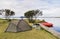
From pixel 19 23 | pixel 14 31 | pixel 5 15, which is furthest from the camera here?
pixel 5 15

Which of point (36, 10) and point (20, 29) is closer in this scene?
point (20, 29)

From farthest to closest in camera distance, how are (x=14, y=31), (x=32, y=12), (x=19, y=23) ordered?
1. (x=32, y=12)
2. (x=19, y=23)
3. (x=14, y=31)

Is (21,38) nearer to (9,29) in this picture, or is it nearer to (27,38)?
(27,38)

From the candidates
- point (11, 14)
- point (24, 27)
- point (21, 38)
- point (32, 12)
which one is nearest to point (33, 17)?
point (32, 12)

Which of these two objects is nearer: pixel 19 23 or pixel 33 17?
pixel 19 23

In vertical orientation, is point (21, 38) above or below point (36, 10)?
below

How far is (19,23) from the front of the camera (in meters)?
22.7

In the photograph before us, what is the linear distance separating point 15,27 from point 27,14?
34.3 m

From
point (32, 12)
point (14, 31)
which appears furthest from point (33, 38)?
point (32, 12)

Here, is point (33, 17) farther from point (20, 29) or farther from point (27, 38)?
point (27, 38)

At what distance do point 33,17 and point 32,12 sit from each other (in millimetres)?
2233

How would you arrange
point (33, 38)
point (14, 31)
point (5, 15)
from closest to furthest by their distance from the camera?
point (33, 38), point (14, 31), point (5, 15)

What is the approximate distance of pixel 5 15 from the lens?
72688 millimetres

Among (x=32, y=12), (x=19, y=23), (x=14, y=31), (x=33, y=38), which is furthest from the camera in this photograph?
(x=32, y=12)
